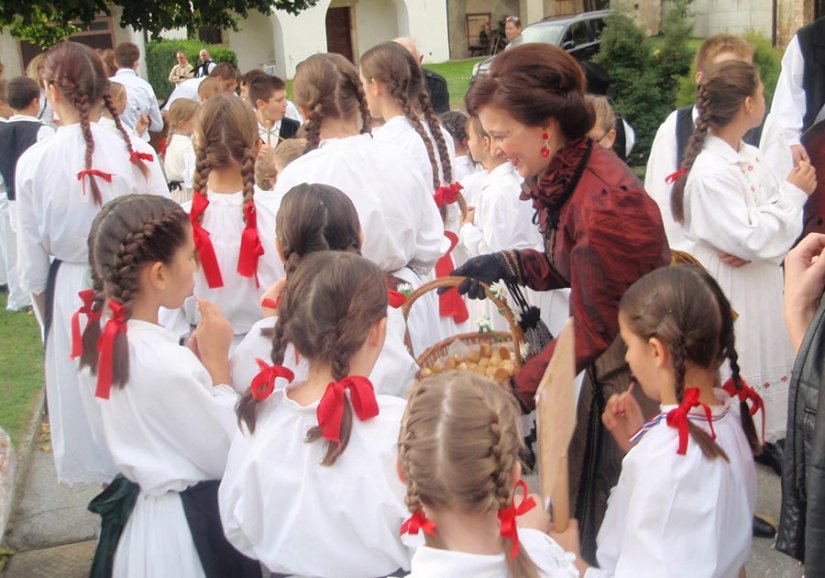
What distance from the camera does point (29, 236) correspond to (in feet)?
13.9

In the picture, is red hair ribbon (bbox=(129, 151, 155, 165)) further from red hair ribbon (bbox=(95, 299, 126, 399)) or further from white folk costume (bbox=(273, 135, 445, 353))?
red hair ribbon (bbox=(95, 299, 126, 399))

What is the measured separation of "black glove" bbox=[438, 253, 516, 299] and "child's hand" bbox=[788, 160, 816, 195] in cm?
143

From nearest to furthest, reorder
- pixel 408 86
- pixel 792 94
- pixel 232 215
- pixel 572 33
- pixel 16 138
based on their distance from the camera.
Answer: pixel 232 215 < pixel 408 86 < pixel 792 94 < pixel 16 138 < pixel 572 33

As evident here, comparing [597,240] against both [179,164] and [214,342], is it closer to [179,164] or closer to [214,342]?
[214,342]

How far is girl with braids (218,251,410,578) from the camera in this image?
223cm

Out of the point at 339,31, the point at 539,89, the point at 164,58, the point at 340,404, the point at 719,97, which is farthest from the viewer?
the point at 339,31

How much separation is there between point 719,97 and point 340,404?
2.45m

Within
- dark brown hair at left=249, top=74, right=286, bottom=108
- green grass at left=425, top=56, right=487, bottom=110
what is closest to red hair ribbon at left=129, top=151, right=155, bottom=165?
dark brown hair at left=249, top=74, right=286, bottom=108

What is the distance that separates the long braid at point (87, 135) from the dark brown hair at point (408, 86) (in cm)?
132

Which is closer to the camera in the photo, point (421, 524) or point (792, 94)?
point (421, 524)

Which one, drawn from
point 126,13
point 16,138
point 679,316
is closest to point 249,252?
point 679,316

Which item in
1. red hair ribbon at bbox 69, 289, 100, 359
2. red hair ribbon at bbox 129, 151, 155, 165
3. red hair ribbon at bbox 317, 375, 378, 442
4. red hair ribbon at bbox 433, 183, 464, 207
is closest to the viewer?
red hair ribbon at bbox 317, 375, 378, 442

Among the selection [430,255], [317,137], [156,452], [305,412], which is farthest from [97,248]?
[430,255]

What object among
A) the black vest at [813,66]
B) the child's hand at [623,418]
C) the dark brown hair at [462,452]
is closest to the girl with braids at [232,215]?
the child's hand at [623,418]
